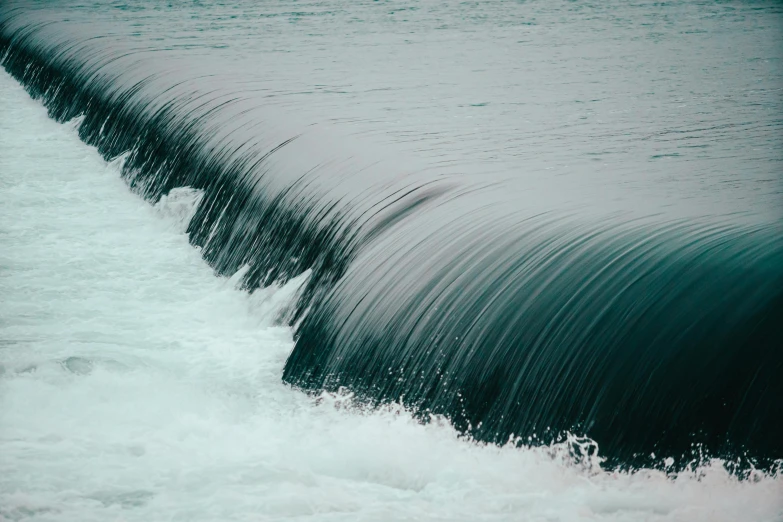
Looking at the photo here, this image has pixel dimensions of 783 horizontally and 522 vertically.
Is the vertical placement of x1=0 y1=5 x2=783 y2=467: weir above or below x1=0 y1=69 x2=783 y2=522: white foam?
above

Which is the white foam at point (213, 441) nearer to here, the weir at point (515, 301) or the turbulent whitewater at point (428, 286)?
the turbulent whitewater at point (428, 286)

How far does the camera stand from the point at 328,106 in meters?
8.26

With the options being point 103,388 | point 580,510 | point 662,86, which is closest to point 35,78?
point 662,86

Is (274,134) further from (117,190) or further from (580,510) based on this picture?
(580,510)

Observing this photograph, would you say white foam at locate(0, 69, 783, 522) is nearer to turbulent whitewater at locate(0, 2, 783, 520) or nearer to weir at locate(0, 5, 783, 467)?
turbulent whitewater at locate(0, 2, 783, 520)

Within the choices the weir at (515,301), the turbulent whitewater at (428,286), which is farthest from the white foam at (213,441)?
the weir at (515,301)

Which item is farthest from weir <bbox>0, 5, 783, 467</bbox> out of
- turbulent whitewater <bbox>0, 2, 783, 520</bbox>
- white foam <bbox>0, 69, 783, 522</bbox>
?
white foam <bbox>0, 69, 783, 522</bbox>

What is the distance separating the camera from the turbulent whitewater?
3.81 metres

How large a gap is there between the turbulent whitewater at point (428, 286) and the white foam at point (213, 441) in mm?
17

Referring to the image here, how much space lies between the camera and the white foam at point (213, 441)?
3.73 metres

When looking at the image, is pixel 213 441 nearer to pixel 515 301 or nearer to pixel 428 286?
pixel 428 286

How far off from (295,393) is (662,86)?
491cm

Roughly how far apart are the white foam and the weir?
0.48ft

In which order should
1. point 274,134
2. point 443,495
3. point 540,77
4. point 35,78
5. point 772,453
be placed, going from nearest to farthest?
point 772,453, point 443,495, point 274,134, point 540,77, point 35,78
